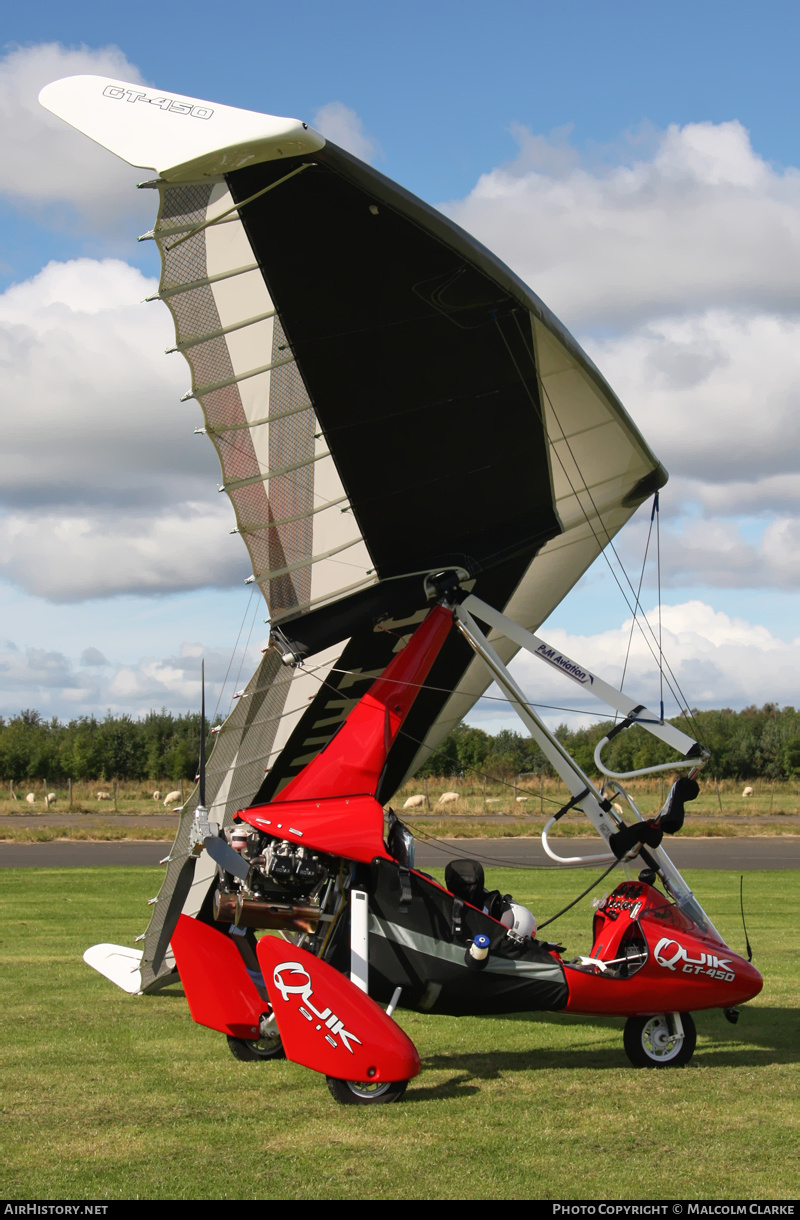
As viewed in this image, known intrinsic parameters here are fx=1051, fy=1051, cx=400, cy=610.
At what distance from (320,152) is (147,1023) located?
6.40m

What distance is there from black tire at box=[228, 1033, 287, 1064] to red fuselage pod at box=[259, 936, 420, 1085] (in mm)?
1348

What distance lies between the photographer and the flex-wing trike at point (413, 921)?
6277 millimetres

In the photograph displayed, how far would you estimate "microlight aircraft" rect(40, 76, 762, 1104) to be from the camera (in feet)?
16.9

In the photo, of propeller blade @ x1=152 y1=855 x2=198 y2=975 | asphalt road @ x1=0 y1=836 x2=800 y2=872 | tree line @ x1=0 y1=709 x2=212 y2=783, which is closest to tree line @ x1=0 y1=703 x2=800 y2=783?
tree line @ x1=0 y1=709 x2=212 y2=783

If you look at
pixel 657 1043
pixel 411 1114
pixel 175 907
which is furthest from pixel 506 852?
pixel 411 1114

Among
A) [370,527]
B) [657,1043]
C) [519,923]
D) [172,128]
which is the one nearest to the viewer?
[172,128]

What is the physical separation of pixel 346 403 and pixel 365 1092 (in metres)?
3.93

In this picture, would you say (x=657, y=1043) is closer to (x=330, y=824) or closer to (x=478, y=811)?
(x=330, y=824)

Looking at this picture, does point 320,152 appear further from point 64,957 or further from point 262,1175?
point 64,957

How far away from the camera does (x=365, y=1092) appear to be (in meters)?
5.75

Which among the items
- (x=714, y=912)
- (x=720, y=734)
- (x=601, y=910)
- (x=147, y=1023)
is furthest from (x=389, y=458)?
(x=720, y=734)

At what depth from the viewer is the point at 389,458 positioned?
673 cm

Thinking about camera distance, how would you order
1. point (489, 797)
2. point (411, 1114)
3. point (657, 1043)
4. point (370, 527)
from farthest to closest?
1. point (489, 797)
2. point (370, 527)
3. point (657, 1043)
4. point (411, 1114)

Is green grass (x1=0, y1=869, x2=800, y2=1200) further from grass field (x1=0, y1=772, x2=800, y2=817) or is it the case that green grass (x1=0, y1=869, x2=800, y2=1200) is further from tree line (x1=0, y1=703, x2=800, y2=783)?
tree line (x1=0, y1=703, x2=800, y2=783)
